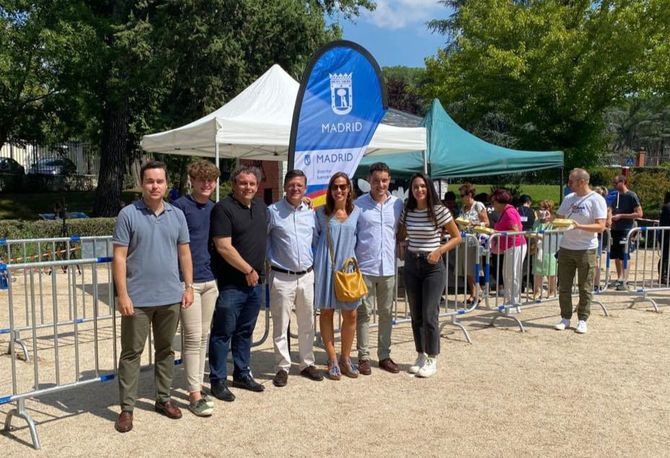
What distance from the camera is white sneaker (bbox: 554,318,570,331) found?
7.05 metres

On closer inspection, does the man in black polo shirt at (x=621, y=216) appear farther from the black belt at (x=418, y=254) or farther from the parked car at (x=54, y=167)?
the parked car at (x=54, y=167)

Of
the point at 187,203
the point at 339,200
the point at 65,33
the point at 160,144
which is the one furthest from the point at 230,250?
the point at 65,33

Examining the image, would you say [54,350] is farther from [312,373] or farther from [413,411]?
[413,411]

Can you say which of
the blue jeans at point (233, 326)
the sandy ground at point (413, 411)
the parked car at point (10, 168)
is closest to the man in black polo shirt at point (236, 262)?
the blue jeans at point (233, 326)

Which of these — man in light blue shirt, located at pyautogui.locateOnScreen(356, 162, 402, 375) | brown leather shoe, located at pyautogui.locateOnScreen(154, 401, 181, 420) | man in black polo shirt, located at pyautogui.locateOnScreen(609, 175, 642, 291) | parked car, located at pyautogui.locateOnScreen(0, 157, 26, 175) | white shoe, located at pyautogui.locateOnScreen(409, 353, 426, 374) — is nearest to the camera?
brown leather shoe, located at pyautogui.locateOnScreen(154, 401, 181, 420)

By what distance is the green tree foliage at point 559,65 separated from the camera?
16.9 meters

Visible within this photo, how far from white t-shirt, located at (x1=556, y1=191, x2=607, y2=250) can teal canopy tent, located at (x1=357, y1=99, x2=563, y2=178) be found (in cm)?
376

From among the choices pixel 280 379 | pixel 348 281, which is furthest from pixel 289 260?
pixel 280 379

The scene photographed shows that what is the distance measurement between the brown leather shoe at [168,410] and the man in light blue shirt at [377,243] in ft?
5.56

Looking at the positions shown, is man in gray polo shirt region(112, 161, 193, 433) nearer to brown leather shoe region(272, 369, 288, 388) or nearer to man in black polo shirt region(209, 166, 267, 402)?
man in black polo shirt region(209, 166, 267, 402)

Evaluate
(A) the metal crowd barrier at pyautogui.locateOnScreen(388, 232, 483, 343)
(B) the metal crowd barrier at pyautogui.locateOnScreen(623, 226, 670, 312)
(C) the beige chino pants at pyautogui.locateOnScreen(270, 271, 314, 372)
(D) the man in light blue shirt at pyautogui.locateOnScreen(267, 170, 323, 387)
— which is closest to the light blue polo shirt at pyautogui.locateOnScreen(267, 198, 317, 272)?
(D) the man in light blue shirt at pyautogui.locateOnScreen(267, 170, 323, 387)

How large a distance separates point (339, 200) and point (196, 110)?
51.1 feet

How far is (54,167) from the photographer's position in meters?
25.0

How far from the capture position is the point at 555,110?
18.3 m
